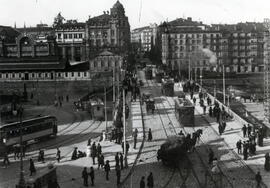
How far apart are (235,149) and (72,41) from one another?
106 metres

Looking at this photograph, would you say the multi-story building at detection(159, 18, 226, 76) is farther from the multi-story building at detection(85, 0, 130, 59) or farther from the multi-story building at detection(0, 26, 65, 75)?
the multi-story building at detection(0, 26, 65, 75)

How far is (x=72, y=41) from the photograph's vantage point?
13400cm

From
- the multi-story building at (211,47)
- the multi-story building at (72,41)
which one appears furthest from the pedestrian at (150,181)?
the multi-story building at (72,41)

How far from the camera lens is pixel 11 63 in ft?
352

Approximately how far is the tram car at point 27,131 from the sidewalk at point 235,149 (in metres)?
14.8

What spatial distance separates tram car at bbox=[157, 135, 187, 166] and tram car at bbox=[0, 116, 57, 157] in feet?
37.1

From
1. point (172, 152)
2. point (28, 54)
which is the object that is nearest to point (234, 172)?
point (172, 152)

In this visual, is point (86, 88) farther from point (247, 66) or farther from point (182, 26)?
point (247, 66)

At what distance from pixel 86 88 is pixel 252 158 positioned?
2588 inches

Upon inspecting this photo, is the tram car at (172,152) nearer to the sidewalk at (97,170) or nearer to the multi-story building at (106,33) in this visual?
the sidewalk at (97,170)

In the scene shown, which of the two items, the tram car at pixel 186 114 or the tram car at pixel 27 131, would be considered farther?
the tram car at pixel 186 114

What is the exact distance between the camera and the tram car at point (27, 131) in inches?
1335

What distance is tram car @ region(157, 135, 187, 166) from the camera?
28688 millimetres

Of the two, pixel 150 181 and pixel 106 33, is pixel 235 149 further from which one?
pixel 106 33
